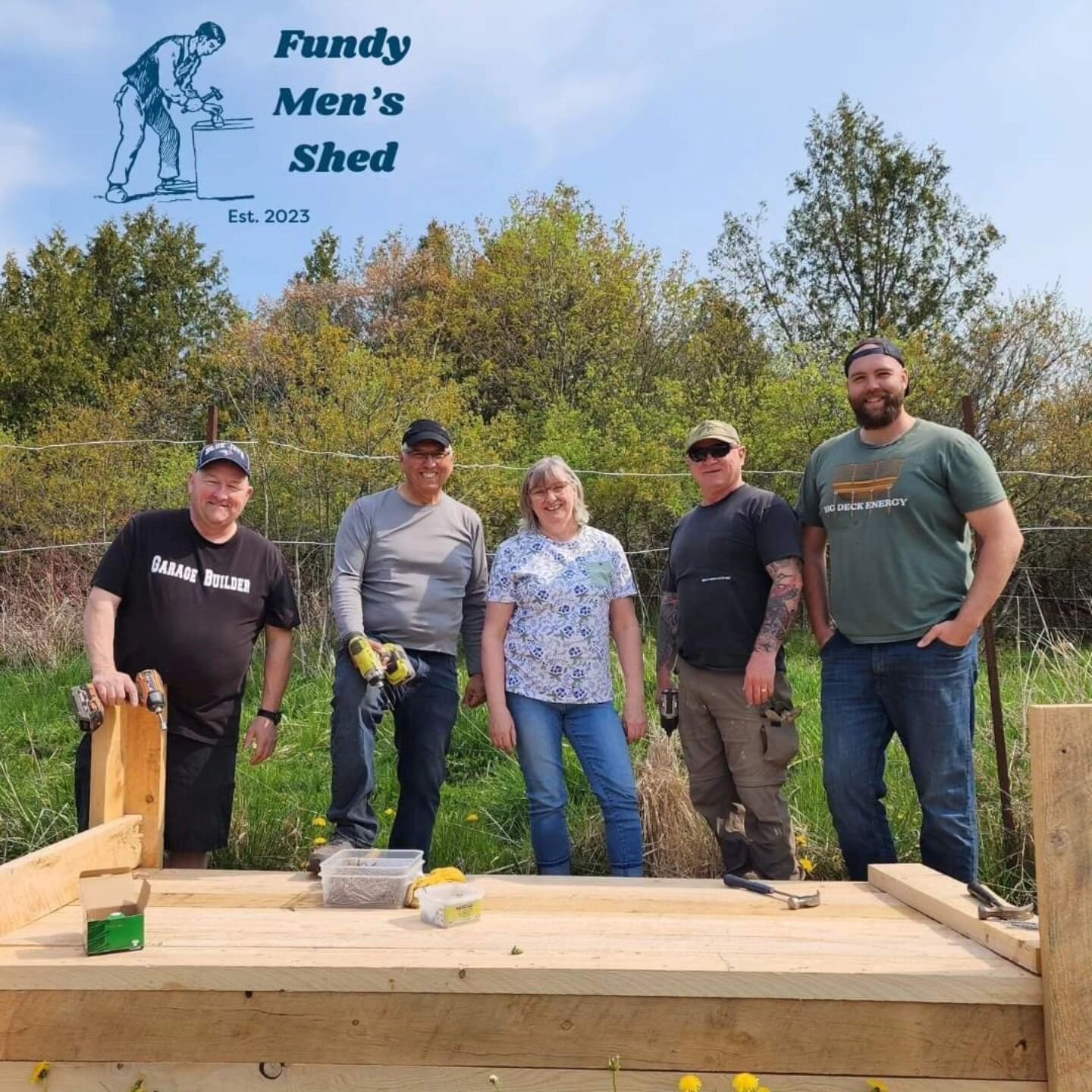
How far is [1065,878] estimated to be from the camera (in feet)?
5.68

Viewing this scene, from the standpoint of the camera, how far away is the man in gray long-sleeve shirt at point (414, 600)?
3420 millimetres

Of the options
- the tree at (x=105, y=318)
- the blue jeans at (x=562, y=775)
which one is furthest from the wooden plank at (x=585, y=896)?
the tree at (x=105, y=318)

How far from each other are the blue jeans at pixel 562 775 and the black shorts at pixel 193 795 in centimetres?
96

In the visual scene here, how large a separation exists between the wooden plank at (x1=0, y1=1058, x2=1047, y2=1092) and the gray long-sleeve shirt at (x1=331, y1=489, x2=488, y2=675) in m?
1.68

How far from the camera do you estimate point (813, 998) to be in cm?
174

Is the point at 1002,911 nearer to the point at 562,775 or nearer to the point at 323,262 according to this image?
the point at 562,775

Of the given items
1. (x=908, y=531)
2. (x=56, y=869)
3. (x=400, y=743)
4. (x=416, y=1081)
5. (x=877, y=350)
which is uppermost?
(x=877, y=350)

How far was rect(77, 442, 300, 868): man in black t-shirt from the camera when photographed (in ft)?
9.89

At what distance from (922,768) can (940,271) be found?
1859 centimetres

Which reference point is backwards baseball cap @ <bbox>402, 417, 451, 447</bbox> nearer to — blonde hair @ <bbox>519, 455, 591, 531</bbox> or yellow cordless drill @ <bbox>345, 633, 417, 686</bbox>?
blonde hair @ <bbox>519, 455, 591, 531</bbox>

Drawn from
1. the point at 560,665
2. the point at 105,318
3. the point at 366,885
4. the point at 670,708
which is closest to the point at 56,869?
the point at 366,885

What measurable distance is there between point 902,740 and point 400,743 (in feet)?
5.46

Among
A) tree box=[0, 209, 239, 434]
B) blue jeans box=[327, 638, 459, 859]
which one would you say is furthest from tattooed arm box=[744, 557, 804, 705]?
tree box=[0, 209, 239, 434]

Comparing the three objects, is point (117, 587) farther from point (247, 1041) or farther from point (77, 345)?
point (77, 345)
